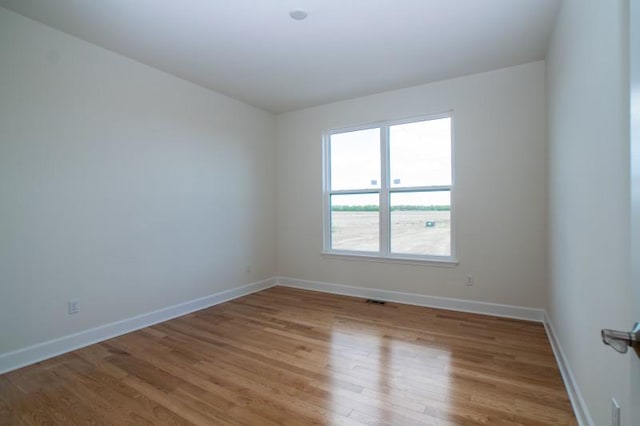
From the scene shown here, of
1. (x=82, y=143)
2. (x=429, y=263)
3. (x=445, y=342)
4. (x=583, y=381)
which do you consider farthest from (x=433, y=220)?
(x=82, y=143)

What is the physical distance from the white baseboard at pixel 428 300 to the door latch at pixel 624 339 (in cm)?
317

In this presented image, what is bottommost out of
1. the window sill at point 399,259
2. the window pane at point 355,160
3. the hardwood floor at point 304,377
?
the hardwood floor at point 304,377

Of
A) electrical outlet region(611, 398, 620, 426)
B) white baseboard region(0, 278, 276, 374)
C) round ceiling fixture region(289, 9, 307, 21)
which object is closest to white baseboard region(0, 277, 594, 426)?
white baseboard region(0, 278, 276, 374)

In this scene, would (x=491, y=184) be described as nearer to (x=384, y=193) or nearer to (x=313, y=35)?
(x=384, y=193)

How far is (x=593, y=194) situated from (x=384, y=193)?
8.99 feet

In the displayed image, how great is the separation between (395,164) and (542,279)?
2144 millimetres

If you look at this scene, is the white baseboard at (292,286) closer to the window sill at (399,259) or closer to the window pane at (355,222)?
the window sill at (399,259)

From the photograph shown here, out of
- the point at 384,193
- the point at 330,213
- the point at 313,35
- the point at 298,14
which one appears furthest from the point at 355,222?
the point at 298,14

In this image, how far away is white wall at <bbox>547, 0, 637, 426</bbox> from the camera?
47.8 inches

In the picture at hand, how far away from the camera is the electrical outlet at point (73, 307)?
9.11 ft

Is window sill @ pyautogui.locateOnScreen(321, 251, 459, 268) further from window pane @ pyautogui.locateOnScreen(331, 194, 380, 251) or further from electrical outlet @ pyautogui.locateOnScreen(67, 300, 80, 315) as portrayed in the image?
electrical outlet @ pyautogui.locateOnScreen(67, 300, 80, 315)

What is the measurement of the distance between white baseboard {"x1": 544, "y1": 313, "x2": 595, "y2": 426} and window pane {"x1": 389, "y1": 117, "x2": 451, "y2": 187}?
6.49 ft

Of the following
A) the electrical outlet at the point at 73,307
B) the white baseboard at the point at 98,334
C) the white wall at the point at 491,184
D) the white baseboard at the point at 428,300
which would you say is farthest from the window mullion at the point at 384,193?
the electrical outlet at the point at 73,307

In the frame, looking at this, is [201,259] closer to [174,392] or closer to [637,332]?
[174,392]
